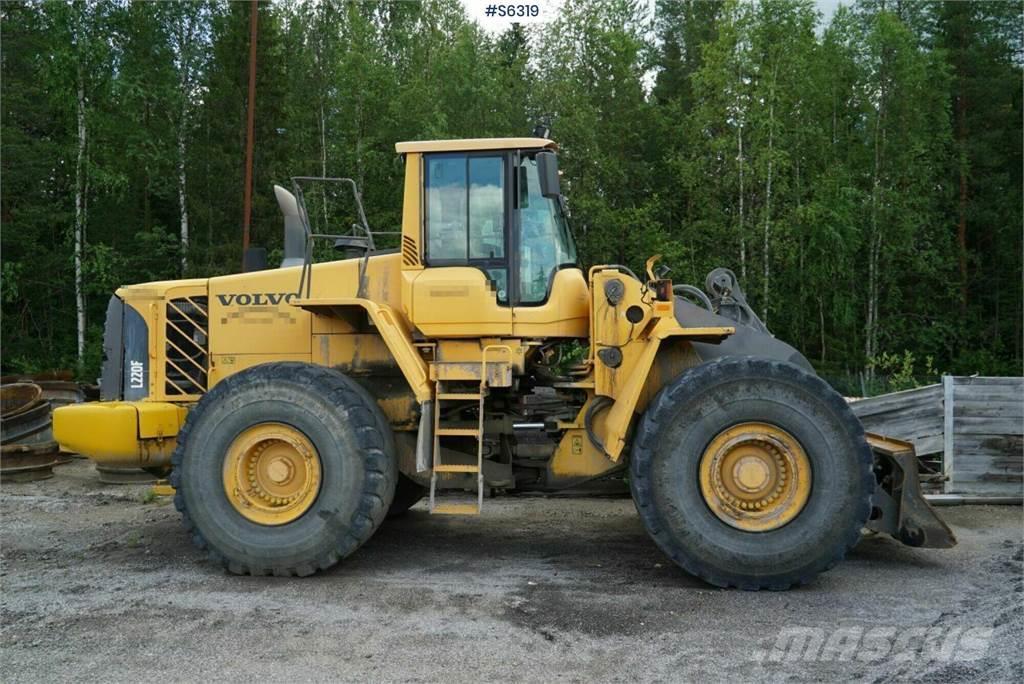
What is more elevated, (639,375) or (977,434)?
(639,375)

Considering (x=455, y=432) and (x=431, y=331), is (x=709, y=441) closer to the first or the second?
(x=455, y=432)

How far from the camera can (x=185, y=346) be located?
6.75 metres

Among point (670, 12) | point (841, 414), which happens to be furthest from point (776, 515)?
point (670, 12)

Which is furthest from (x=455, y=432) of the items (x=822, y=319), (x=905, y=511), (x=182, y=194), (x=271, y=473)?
(x=822, y=319)

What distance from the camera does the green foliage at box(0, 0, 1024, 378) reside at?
69.2 feet

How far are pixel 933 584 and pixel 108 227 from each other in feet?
77.9

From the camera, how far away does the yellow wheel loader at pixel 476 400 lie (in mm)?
5535

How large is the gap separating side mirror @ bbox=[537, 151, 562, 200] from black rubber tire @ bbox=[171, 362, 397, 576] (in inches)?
74.6

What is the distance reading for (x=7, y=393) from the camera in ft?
38.6

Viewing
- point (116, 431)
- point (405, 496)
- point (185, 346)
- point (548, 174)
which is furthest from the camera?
point (405, 496)

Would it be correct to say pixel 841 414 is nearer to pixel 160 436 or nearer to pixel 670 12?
pixel 160 436

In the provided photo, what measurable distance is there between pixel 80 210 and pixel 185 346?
16.8 metres

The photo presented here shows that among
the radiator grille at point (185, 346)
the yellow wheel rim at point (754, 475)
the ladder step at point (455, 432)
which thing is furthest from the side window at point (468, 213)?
the radiator grille at point (185, 346)

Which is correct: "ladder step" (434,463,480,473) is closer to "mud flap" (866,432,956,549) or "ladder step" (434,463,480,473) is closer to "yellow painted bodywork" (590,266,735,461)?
"yellow painted bodywork" (590,266,735,461)
